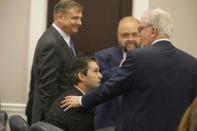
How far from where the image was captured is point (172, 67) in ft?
8.23

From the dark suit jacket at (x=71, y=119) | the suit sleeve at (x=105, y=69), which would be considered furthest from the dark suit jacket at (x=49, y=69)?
the dark suit jacket at (x=71, y=119)

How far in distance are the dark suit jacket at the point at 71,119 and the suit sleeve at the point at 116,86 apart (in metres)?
0.05

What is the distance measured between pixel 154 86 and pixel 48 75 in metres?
0.84

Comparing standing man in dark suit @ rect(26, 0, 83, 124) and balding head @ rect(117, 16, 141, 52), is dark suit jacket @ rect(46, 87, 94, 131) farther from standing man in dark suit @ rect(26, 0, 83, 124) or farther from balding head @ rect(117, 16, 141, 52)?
balding head @ rect(117, 16, 141, 52)

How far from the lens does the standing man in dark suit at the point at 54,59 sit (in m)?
3.04

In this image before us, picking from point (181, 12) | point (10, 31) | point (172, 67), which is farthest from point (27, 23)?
point (172, 67)

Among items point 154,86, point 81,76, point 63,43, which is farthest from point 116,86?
point 63,43

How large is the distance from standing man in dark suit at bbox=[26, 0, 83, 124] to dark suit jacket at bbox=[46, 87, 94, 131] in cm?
44

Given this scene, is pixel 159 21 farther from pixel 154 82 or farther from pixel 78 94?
pixel 78 94

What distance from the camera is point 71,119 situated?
2.53 m

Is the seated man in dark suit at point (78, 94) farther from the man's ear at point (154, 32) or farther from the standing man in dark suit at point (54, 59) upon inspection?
the man's ear at point (154, 32)

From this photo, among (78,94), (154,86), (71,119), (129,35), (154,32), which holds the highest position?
(154,32)

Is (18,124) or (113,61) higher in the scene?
(113,61)

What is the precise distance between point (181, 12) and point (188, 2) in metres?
0.13
